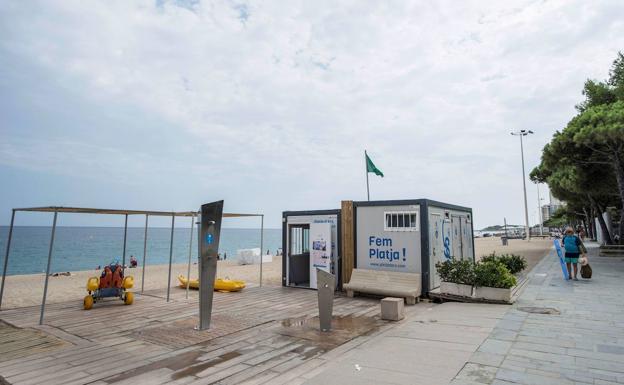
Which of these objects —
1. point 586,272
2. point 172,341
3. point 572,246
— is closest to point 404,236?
point 572,246

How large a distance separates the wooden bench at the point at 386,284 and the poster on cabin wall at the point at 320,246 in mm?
1131

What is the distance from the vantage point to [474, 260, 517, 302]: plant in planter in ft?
28.6

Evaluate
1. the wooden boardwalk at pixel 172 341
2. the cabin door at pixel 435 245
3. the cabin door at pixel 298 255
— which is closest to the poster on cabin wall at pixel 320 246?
the cabin door at pixel 298 255

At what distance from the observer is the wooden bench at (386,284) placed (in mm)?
9435

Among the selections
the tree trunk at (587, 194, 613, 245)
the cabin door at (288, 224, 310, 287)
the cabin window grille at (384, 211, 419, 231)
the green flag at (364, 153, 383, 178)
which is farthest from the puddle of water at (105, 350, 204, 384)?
the tree trunk at (587, 194, 613, 245)

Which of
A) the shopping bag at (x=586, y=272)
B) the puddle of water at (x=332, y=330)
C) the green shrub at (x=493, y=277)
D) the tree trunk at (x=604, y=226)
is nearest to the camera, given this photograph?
the puddle of water at (x=332, y=330)

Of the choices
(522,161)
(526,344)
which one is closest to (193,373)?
(526,344)

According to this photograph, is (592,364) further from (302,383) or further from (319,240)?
(319,240)

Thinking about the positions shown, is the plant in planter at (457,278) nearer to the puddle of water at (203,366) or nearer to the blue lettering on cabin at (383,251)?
the blue lettering on cabin at (383,251)

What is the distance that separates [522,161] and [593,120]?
102 feet

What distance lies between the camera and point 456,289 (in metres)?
9.35

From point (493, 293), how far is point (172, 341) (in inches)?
283

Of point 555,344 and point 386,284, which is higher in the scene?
point 386,284

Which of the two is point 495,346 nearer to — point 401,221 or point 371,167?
point 401,221
